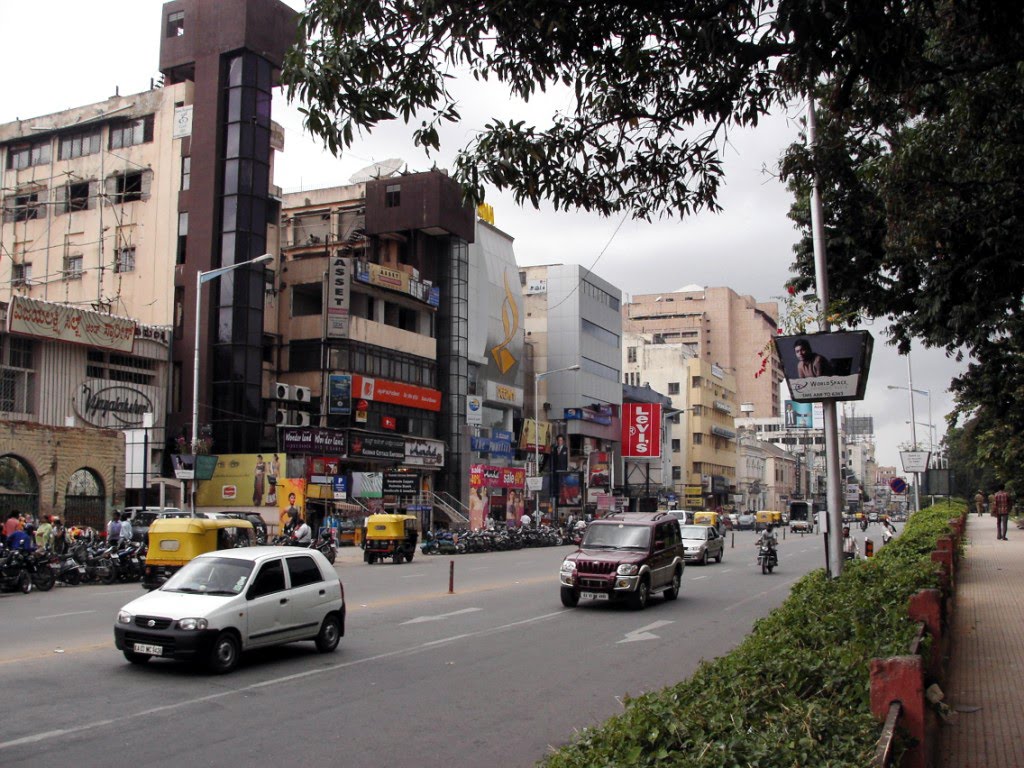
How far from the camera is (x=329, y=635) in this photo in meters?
13.7

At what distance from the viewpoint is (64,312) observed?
40.4 meters

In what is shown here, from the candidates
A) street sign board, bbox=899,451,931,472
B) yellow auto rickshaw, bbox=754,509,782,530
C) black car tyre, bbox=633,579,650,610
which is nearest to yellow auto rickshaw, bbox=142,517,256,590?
black car tyre, bbox=633,579,650,610

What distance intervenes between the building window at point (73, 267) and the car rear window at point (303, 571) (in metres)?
45.9

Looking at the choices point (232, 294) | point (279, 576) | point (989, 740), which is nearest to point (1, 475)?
point (232, 294)

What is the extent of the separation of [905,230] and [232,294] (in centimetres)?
4230

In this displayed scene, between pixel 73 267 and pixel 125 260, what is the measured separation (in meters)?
4.49

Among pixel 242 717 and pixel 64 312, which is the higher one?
pixel 64 312

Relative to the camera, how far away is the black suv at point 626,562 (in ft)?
63.4

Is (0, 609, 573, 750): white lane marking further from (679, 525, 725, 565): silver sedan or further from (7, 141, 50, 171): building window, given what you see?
(7, 141, 50, 171): building window

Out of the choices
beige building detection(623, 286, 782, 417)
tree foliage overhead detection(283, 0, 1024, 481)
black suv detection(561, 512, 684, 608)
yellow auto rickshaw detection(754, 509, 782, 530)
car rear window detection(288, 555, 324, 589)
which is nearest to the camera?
tree foliage overhead detection(283, 0, 1024, 481)

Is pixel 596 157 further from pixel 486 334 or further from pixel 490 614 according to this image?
pixel 486 334

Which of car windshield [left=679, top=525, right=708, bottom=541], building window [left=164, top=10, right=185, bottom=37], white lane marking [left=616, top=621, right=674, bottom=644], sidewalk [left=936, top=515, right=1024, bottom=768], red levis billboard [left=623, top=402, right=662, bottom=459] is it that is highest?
building window [left=164, top=10, right=185, bottom=37]

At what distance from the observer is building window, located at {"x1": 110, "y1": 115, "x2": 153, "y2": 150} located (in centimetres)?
5269

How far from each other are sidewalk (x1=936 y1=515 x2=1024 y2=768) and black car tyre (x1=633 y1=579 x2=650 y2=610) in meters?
5.80
